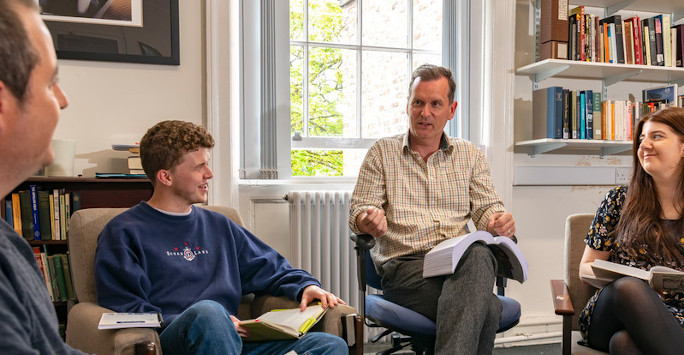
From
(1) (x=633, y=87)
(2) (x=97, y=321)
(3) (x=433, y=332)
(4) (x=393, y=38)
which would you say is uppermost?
(4) (x=393, y=38)

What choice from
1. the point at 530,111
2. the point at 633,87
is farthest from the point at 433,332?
the point at 633,87

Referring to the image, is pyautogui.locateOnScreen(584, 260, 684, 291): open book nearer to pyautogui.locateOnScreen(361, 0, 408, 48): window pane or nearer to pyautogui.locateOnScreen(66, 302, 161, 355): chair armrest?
pyautogui.locateOnScreen(66, 302, 161, 355): chair armrest

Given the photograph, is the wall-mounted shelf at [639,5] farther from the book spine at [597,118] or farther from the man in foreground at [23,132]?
the man in foreground at [23,132]

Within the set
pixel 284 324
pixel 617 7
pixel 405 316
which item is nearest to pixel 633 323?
pixel 405 316

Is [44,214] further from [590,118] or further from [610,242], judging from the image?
[590,118]

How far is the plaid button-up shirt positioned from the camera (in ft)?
7.63

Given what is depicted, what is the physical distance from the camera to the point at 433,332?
199 centimetres

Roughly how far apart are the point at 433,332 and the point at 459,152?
83 cm

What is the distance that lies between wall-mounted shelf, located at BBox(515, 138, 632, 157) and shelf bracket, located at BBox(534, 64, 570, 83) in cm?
37

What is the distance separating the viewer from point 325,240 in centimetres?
296

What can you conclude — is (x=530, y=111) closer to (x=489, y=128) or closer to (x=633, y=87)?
(x=489, y=128)

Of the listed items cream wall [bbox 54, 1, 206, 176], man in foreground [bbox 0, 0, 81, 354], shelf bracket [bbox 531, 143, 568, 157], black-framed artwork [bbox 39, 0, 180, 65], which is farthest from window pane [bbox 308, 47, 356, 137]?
man in foreground [bbox 0, 0, 81, 354]

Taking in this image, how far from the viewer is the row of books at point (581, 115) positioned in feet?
10.5

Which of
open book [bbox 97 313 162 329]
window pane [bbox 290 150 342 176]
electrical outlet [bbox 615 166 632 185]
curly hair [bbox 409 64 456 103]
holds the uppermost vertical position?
curly hair [bbox 409 64 456 103]
